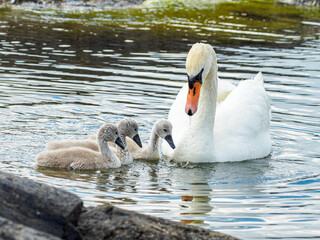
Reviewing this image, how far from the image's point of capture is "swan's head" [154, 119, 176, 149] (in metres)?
9.53

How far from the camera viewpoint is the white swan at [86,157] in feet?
28.8

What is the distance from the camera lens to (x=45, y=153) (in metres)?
8.77

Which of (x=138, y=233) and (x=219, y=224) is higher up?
(x=138, y=233)

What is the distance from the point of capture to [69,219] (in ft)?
16.7

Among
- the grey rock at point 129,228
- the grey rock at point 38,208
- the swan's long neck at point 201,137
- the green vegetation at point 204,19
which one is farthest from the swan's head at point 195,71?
the green vegetation at point 204,19

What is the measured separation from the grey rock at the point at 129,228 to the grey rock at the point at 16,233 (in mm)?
702

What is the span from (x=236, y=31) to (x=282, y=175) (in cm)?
1535

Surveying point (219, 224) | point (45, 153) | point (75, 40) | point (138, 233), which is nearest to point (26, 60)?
point (75, 40)

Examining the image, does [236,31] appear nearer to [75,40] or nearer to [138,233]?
[75,40]

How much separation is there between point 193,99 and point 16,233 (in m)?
4.83

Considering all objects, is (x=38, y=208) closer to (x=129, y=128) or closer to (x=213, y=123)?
(x=129, y=128)

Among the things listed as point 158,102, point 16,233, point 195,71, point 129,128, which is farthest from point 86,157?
point 16,233

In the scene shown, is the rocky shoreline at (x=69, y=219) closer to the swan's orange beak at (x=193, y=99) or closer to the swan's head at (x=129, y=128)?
the swan's orange beak at (x=193, y=99)

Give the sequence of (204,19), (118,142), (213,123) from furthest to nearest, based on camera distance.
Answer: (204,19) < (213,123) < (118,142)
